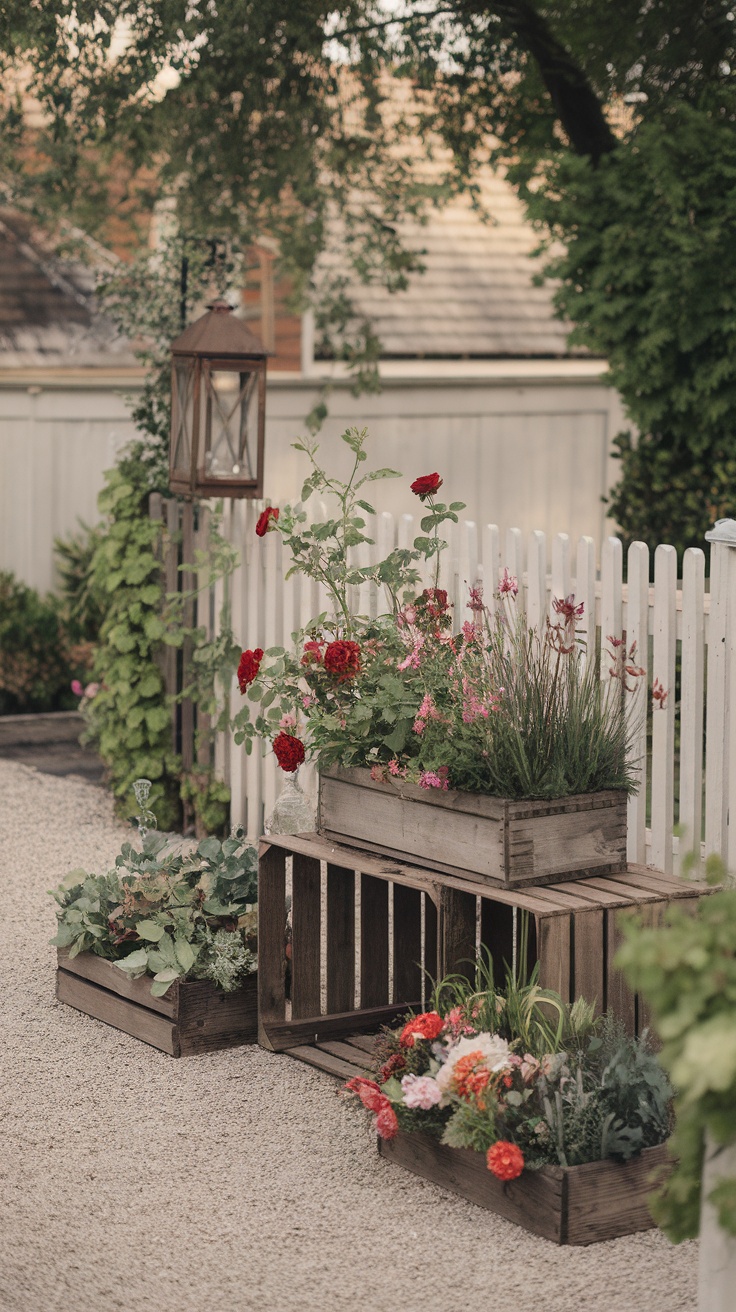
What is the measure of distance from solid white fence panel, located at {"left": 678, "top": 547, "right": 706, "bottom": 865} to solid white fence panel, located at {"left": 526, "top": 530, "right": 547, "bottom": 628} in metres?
0.58

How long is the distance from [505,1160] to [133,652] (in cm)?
449

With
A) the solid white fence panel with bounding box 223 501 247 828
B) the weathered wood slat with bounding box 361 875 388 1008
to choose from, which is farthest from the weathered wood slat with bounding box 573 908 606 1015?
the solid white fence panel with bounding box 223 501 247 828

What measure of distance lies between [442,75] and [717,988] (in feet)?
26.6

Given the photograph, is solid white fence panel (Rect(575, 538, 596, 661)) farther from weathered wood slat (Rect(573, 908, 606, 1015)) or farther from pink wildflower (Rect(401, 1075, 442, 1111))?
pink wildflower (Rect(401, 1075, 442, 1111))

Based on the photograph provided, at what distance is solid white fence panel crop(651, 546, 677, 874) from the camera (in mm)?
5535

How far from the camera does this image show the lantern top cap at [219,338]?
6.97 meters

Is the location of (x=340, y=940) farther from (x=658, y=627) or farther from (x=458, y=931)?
(x=658, y=627)

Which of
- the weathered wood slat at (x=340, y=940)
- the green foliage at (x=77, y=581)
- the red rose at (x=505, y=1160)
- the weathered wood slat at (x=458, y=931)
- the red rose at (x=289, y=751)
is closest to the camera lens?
the red rose at (x=505, y=1160)

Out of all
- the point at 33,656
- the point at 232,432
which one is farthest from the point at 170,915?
the point at 33,656

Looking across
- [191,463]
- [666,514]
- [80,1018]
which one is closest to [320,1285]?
[80,1018]

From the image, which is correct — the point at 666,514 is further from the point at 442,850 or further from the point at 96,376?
the point at 96,376

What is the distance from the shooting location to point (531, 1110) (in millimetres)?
3693

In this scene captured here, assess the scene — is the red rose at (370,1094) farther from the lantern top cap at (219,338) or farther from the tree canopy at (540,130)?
the tree canopy at (540,130)

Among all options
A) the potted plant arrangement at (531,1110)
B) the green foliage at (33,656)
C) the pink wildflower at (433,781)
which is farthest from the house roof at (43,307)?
the potted plant arrangement at (531,1110)
